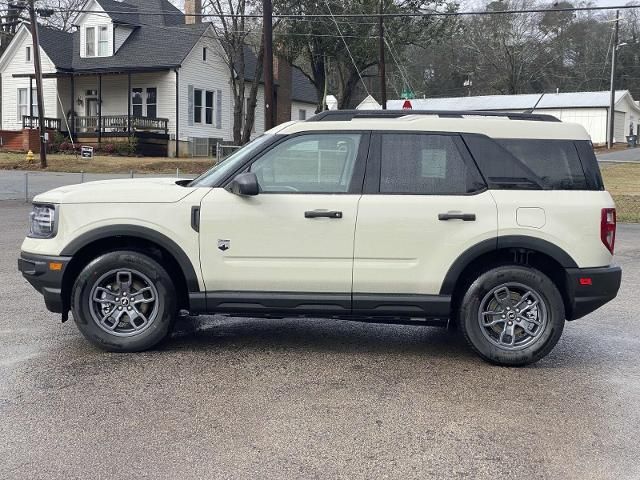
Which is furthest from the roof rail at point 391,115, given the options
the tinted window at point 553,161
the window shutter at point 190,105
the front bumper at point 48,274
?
the window shutter at point 190,105

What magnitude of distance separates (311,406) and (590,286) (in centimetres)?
247

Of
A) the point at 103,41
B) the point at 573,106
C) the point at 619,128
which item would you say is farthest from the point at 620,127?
the point at 103,41

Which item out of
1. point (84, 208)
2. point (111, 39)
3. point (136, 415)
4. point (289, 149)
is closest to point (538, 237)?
point (289, 149)

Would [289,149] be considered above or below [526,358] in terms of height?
above

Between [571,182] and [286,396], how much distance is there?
280cm

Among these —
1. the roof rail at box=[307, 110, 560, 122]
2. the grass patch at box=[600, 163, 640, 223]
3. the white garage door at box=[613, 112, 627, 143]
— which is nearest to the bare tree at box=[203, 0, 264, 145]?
the grass patch at box=[600, 163, 640, 223]

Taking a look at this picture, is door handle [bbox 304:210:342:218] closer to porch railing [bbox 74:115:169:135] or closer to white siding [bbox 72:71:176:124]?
porch railing [bbox 74:115:169:135]

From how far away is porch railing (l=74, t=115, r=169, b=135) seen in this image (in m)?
36.8

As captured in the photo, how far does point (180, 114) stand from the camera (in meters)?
38.1

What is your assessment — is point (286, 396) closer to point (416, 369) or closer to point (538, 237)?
point (416, 369)

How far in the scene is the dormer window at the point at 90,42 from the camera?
130ft

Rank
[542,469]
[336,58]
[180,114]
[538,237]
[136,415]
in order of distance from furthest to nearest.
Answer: [336,58] < [180,114] < [538,237] < [136,415] < [542,469]

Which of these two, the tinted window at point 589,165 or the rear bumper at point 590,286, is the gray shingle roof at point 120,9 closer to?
the tinted window at point 589,165

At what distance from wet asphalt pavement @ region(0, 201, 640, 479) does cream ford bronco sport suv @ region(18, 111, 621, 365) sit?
1.38 ft
